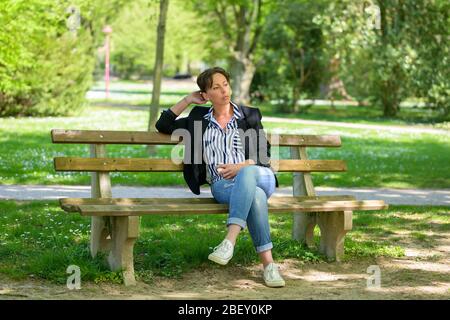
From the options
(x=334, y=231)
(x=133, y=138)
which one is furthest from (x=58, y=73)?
(x=334, y=231)

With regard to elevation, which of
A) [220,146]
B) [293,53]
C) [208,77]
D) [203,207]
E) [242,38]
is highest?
[242,38]

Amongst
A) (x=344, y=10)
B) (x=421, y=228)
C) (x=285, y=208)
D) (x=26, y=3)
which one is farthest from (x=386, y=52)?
(x=285, y=208)

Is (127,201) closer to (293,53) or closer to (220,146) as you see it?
(220,146)

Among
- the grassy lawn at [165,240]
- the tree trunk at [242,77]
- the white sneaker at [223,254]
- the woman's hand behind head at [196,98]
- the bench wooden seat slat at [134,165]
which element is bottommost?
the grassy lawn at [165,240]

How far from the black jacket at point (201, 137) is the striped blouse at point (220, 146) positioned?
4cm

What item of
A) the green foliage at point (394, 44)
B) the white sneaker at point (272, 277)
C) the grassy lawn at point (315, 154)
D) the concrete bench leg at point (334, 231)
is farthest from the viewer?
the green foliage at point (394, 44)

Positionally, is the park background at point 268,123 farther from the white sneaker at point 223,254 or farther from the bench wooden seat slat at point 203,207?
the bench wooden seat slat at point 203,207

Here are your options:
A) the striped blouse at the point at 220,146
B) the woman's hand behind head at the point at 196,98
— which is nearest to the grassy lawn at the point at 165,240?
the striped blouse at the point at 220,146

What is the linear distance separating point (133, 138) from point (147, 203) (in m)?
0.61

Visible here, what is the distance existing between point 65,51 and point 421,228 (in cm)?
1822

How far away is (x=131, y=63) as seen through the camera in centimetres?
7762

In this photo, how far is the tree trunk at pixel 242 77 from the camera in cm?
3219

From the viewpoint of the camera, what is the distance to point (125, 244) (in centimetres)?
590
